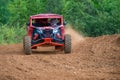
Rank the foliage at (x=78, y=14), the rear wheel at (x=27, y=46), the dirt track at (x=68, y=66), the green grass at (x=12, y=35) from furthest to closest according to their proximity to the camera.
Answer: the foliage at (x=78, y=14) → the green grass at (x=12, y=35) → the rear wheel at (x=27, y=46) → the dirt track at (x=68, y=66)

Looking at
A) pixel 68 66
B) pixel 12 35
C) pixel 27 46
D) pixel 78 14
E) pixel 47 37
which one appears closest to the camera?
pixel 68 66

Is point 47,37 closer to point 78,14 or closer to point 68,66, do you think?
point 68,66

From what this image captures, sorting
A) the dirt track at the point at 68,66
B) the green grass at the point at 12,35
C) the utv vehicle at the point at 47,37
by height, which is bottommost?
the green grass at the point at 12,35

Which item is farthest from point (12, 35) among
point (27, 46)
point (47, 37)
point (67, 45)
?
point (67, 45)

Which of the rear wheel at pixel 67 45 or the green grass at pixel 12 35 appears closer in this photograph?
the rear wheel at pixel 67 45

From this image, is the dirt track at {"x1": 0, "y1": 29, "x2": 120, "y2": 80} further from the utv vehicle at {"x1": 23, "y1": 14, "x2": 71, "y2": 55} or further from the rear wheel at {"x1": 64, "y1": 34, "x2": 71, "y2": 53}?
the utv vehicle at {"x1": 23, "y1": 14, "x2": 71, "y2": 55}

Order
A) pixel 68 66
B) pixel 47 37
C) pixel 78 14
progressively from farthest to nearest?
pixel 78 14 → pixel 47 37 → pixel 68 66

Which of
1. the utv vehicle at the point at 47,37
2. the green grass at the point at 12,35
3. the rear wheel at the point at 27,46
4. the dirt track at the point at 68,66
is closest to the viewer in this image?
the dirt track at the point at 68,66

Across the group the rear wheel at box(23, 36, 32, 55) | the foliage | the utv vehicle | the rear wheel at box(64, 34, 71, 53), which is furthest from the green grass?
the rear wheel at box(64, 34, 71, 53)

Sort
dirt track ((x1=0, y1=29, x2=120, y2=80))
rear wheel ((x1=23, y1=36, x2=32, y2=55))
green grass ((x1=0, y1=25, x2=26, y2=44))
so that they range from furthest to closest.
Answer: green grass ((x1=0, y1=25, x2=26, y2=44)), rear wheel ((x1=23, y1=36, x2=32, y2=55)), dirt track ((x1=0, y1=29, x2=120, y2=80))

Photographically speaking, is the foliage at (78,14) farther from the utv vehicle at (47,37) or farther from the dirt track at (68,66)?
the dirt track at (68,66)

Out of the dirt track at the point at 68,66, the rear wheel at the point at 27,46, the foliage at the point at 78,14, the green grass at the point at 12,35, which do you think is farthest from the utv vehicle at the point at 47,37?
the green grass at the point at 12,35

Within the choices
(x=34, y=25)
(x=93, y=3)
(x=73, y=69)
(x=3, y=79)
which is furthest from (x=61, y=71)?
(x=93, y=3)

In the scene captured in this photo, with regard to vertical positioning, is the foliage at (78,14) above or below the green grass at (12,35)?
above
